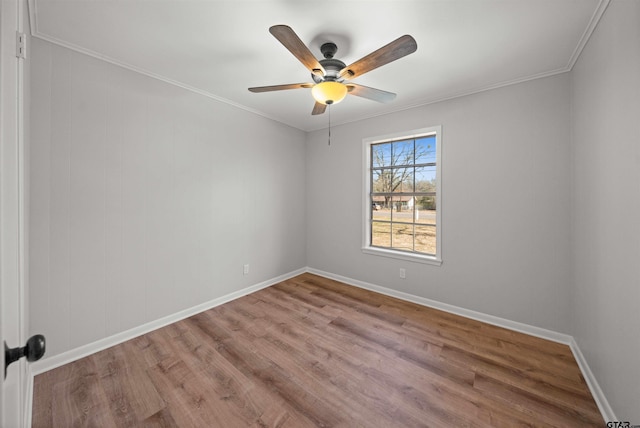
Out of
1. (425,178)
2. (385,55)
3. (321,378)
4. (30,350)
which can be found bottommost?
(321,378)

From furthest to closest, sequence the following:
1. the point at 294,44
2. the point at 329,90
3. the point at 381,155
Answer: the point at 381,155 < the point at 329,90 < the point at 294,44

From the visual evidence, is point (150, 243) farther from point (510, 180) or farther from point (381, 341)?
point (510, 180)

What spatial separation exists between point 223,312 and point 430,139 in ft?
11.1

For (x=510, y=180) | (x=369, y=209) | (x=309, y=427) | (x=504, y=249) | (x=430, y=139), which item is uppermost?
(x=430, y=139)

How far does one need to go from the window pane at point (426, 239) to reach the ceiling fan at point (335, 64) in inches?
71.7

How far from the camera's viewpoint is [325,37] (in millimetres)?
1912

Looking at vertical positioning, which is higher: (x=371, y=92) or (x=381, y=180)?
(x=371, y=92)

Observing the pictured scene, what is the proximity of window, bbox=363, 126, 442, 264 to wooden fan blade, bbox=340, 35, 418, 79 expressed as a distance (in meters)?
1.63

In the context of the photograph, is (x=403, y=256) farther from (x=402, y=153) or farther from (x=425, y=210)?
(x=402, y=153)

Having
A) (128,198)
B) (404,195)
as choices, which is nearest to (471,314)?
(404,195)

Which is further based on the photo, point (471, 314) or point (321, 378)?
point (471, 314)

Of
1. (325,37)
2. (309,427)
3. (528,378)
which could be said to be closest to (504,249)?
(528,378)

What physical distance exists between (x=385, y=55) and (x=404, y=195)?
2.12 metres

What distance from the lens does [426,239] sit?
3.27 metres
